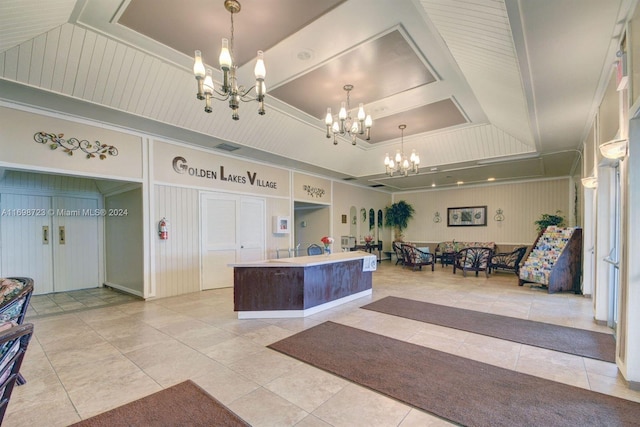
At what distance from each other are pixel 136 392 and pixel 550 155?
8.54m

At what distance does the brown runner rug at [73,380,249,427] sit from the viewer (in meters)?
2.07

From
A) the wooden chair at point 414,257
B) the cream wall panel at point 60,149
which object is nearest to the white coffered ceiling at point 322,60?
the cream wall panel at point 60,149

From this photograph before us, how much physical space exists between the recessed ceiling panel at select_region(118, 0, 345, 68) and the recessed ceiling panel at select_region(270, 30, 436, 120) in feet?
2.92

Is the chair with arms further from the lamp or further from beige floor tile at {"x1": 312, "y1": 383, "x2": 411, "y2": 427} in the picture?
the lamp

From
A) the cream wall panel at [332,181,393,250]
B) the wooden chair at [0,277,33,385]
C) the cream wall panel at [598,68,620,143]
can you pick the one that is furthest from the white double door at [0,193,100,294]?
the cream wall panel at [598,68,620,143]

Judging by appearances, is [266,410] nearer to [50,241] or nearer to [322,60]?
[322,60]

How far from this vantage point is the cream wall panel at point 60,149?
13.3 feet

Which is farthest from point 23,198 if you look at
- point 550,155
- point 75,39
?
point 550,155

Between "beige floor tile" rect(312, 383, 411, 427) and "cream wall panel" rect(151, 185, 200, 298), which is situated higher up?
"cream wall panel" rect(151, 185, 200, 298)

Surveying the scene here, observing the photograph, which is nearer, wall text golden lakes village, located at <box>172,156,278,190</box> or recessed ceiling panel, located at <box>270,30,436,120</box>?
recessed ceiling panel, located at <box>270,30,436,120</box>

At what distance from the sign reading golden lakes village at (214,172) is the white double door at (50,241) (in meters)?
2.78

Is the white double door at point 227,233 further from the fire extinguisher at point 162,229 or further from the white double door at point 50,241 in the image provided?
the white double door at point 50,241

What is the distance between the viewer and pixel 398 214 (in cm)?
1218

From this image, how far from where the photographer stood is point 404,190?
41.1ft
